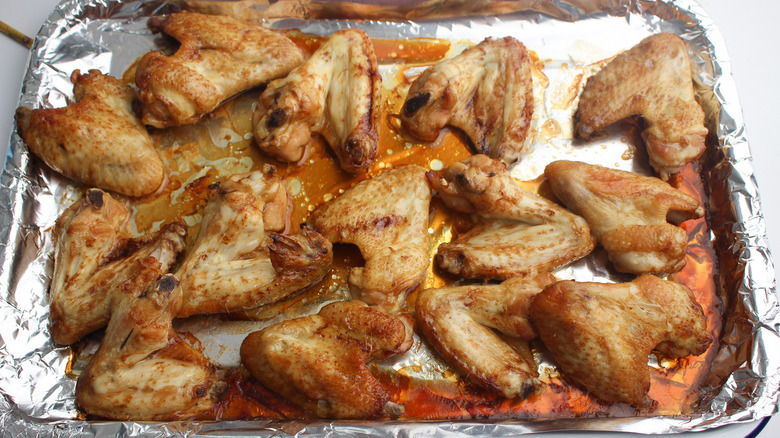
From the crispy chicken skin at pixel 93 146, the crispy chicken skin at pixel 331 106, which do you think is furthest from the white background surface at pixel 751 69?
the crispy chicken skin at pixel 331 106

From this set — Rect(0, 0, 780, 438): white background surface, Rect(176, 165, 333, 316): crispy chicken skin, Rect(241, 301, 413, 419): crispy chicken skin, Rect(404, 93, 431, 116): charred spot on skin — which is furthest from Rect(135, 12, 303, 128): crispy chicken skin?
Rect(241, 301, 413, 419): crispy chicken skin

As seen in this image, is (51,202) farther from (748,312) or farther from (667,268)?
(748,312)

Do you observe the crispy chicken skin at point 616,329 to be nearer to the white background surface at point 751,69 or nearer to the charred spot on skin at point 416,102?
the white background surface at point 751,69

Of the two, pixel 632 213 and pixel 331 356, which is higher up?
pixel 632 213

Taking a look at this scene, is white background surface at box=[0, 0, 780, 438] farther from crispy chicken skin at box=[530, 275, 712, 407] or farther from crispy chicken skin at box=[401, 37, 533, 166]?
crispy chicken skin at box=[401, 37, 533, 166]

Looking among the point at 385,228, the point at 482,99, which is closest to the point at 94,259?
the point at 385,228

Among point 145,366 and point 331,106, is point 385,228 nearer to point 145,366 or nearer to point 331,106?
point 331,106
